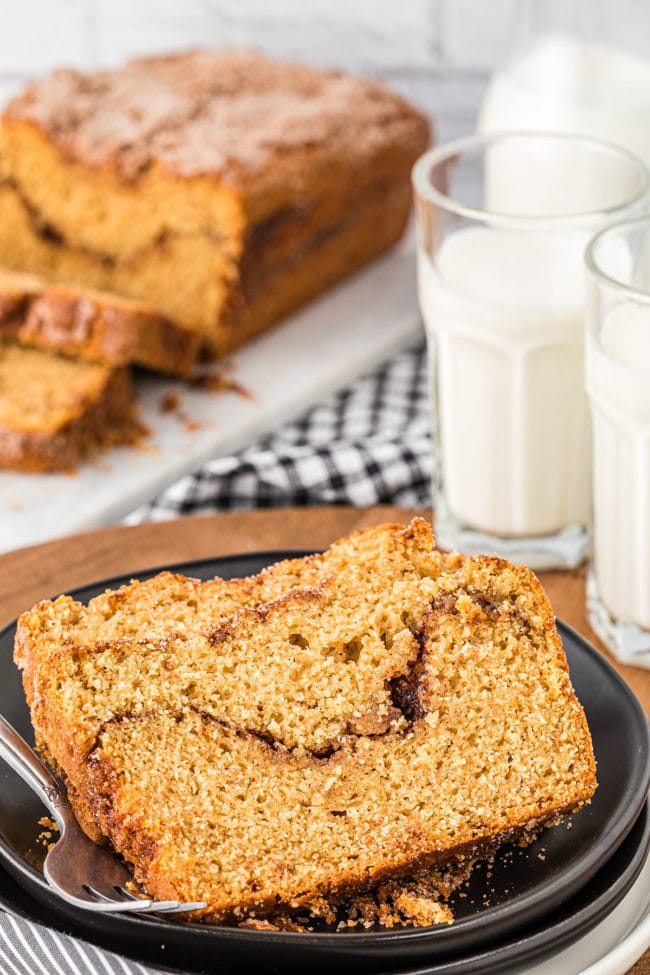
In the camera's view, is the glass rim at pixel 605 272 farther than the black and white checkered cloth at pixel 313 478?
No

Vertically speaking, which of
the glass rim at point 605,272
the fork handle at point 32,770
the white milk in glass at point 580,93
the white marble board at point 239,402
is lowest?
the white marble board at point 239,402

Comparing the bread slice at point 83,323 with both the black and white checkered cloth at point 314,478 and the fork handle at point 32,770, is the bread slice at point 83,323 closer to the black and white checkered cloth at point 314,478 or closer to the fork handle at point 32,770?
the black and white checkered cloth at point 314,478

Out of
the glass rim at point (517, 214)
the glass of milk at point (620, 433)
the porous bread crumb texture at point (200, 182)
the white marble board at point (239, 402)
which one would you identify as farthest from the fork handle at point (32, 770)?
the porous bread crumb texture at point (200, 182)

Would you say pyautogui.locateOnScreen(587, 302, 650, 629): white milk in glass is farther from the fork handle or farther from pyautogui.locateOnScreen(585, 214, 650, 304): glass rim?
the fork handle

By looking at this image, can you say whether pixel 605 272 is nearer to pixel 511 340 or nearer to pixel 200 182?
pixel 511 340

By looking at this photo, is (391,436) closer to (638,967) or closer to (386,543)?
(386,543)

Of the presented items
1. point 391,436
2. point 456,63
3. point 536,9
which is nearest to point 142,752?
point 391,436
